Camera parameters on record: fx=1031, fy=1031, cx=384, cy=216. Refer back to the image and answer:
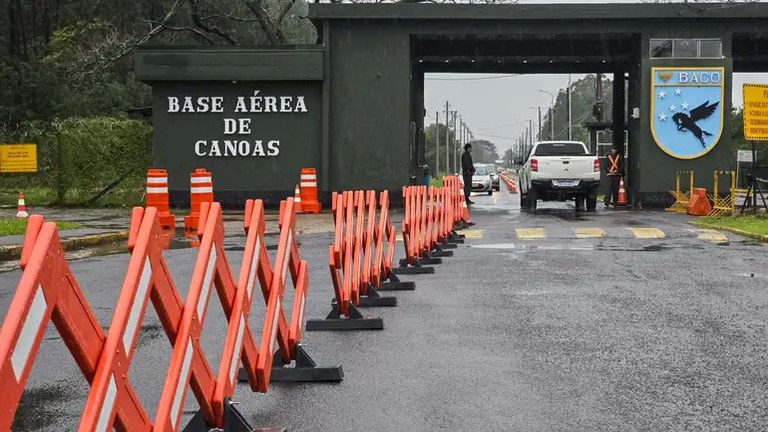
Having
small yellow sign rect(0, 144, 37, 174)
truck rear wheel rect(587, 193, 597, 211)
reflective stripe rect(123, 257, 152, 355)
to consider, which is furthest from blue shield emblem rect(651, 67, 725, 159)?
reflective stripe rect(123, 257, 152, 355)

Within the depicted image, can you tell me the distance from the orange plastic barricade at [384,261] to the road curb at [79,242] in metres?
5.75

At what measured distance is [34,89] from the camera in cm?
5719

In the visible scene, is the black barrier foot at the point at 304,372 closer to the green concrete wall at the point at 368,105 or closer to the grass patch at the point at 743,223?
the grass patch at the point at 743,223

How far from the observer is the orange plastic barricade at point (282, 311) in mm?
5723

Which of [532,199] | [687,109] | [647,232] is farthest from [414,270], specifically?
[687,109]

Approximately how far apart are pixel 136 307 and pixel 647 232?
646 inches

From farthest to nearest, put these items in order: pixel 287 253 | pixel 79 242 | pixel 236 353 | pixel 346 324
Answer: pixel 79 242 → pixel 346 324 → pixel 287 253 → pixel 236 353

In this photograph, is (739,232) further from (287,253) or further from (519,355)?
(287,253)

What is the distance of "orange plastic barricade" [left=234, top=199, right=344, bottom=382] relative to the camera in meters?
5.72

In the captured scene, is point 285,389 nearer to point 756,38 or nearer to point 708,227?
point 708,227

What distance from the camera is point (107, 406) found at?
3377 mm

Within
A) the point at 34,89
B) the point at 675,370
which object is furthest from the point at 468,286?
the point at 34,89

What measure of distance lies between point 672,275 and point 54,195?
2094 centimetres

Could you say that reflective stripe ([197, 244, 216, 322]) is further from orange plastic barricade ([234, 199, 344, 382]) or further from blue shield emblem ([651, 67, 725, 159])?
blue shield emblem ([651, 67, 725, 159])
